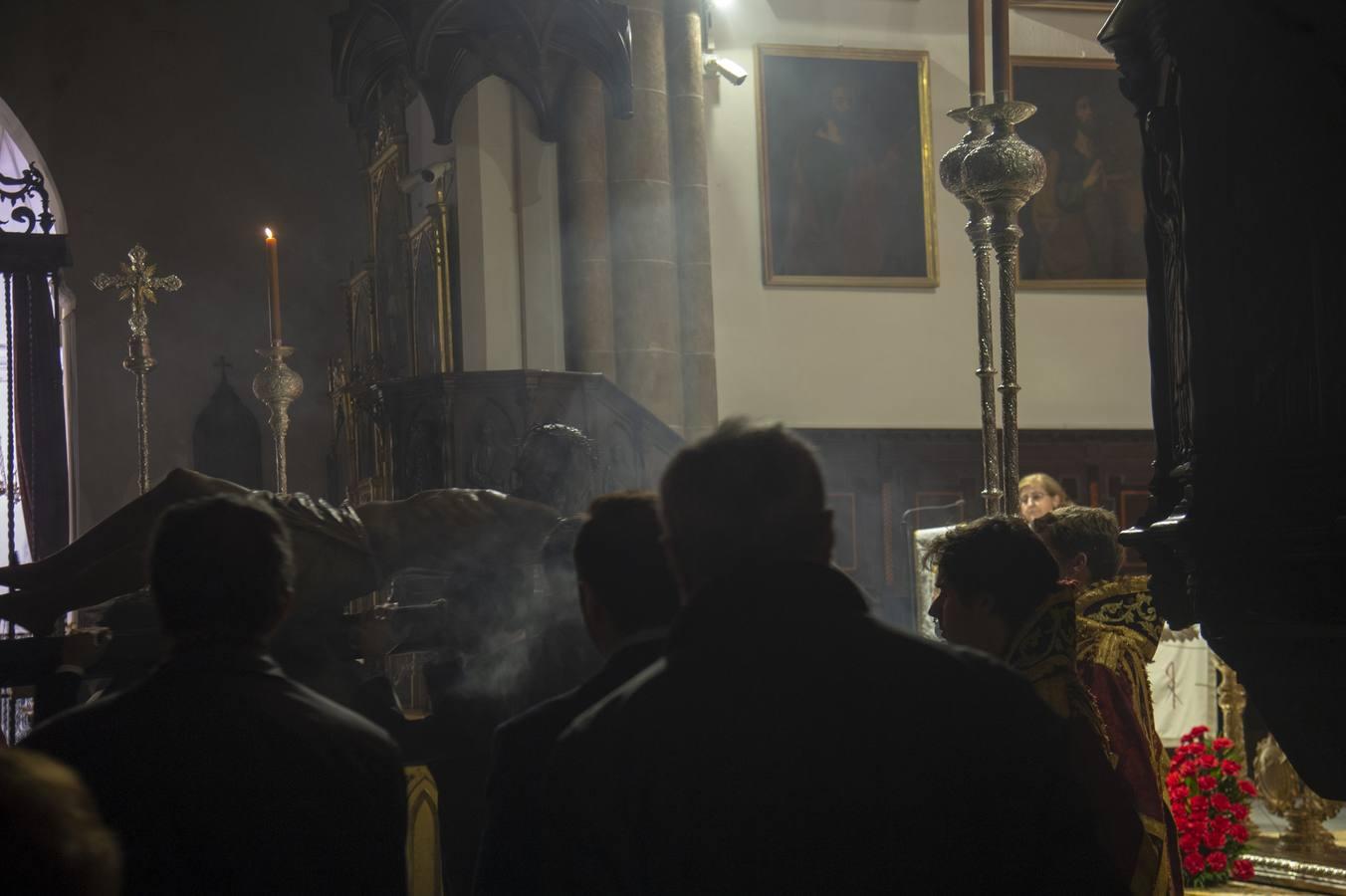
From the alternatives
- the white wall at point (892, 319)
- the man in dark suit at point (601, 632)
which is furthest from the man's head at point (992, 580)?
the white wall at point (892, 319)

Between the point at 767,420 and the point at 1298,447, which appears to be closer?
the point at 767,420

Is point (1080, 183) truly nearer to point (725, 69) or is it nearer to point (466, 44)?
point (725, 69)

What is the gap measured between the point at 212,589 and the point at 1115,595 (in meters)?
2.69

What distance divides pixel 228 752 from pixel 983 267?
160 inches

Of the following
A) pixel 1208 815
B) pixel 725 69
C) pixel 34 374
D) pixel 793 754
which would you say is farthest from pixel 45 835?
pixel 725 69

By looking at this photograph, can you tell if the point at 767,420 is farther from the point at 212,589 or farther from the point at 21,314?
the point at 21,314

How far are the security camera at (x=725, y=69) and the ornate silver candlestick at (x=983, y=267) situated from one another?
6.73 meters

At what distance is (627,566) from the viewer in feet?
7.63

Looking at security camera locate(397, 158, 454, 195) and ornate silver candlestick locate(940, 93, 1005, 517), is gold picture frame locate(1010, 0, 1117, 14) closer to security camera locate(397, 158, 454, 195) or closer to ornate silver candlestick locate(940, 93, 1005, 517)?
security camera locate(397, 158, 454, 195)

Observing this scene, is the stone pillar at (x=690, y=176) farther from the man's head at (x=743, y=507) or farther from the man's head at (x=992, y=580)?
the man's head at (x=743, y=507)

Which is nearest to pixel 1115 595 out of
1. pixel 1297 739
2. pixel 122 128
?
pixel 1297 739

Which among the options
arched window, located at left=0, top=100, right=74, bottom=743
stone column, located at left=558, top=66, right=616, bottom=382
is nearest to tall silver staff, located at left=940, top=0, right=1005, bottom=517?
arched window, located at left=0, top=100, right=74, bottom=743

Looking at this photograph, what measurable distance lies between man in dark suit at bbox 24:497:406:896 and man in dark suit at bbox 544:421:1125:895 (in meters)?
0.51

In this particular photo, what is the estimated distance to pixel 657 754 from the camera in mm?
1731
